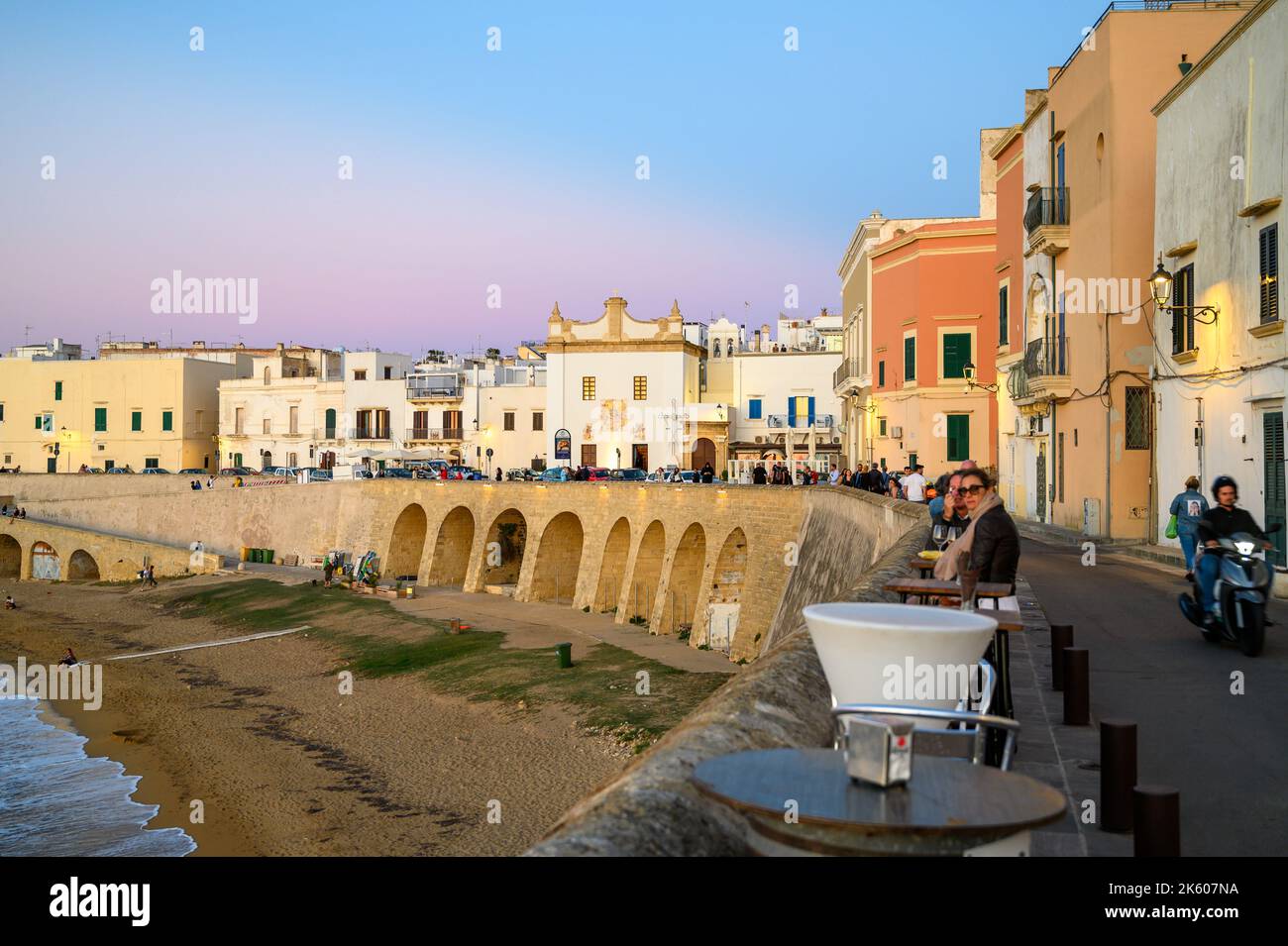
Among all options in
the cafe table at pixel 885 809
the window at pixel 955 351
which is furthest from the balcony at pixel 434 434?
the cafe table at pixel 885 809

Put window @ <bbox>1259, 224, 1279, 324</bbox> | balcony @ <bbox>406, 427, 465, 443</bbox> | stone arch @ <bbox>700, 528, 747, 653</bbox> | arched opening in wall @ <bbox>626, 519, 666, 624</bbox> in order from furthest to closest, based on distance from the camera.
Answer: balcony @ <bbox>406, 427, 465, 443</bbox> < arched opening in wall @ <bbox>626, 519, 666, 624</bbox> < stone arch @ <bbox>700, 528, 747, 653</bbox> < window @ <bbox>1259, 224, 1279, 324</bbox>

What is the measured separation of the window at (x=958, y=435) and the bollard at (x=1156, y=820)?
31.1 m

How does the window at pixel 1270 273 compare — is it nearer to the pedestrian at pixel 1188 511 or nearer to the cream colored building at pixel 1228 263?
the cream colored building at pixel 1228 263

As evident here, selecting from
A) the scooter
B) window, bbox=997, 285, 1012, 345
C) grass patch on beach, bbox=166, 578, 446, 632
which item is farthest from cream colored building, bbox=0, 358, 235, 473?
the scooter

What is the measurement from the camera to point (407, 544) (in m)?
49.8

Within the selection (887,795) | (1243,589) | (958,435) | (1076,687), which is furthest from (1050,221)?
(887,795)

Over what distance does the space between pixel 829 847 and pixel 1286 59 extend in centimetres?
1448

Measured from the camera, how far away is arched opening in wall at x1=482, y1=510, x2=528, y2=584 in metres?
45.9

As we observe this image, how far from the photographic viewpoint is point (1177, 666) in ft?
30.2

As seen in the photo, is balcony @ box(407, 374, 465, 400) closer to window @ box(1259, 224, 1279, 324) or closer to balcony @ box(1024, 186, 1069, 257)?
balcony @ box(1024, 186, 1069, 257)

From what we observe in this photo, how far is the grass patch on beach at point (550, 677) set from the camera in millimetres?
23092

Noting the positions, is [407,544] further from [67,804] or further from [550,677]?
[67,804]

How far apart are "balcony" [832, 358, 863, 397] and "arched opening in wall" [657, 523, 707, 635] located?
9.13 metres
